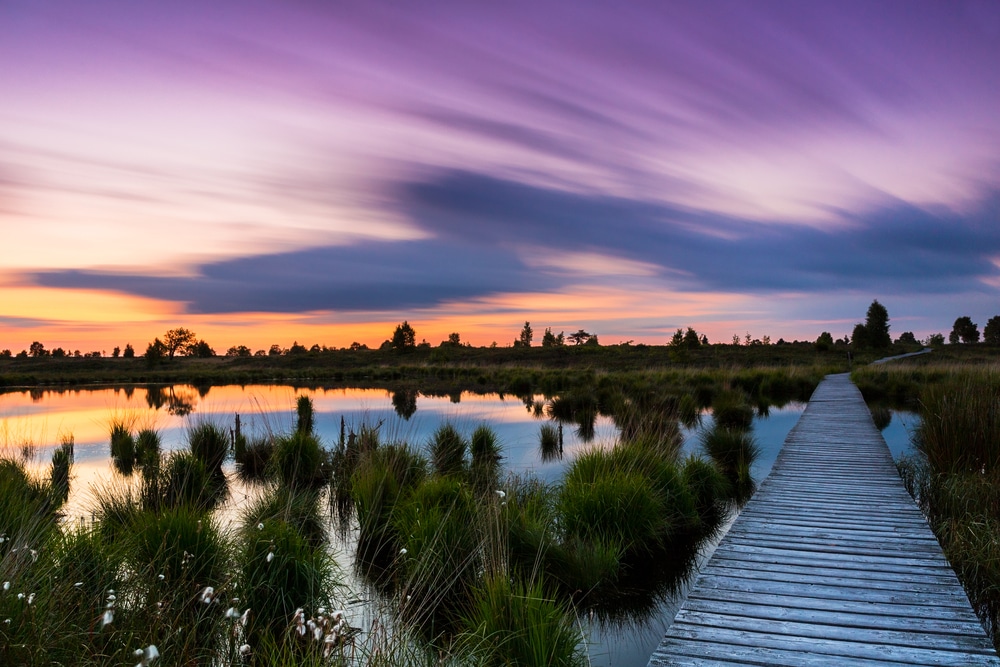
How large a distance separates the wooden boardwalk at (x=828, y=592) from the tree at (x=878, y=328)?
216 feet

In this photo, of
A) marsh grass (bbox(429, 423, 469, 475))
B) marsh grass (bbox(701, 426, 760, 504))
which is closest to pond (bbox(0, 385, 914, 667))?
marsh grass (bbox(701, 426, 760, 504))

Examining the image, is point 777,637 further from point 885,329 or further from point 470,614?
point 885,329

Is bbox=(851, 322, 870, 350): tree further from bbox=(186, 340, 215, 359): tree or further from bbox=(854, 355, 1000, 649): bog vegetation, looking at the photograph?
bbox=(186, 340, 215, 359): tree

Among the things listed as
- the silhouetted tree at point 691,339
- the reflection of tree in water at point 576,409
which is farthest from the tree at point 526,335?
the reflection of tree in water at point 576,409

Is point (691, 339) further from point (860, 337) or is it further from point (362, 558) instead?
point (362, 558)

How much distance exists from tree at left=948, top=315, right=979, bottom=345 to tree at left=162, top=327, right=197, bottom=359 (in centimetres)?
10632

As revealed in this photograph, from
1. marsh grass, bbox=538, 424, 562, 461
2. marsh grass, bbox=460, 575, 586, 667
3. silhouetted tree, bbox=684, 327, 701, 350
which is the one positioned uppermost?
silhouetted tree, bbox=684, 327, 701, 350

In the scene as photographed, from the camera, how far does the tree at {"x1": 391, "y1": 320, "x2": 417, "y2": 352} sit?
77.8m

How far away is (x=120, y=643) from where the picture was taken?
4262mm

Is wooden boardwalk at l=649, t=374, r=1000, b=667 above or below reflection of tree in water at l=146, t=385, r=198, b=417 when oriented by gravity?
above

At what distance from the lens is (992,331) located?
86.9 metres

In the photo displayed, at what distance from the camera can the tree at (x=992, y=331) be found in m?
84.9

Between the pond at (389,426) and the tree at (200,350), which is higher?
the tree at (200,350)

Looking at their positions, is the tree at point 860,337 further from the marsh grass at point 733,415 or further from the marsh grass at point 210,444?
the marsh grass at point 210,444
